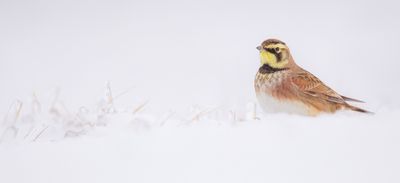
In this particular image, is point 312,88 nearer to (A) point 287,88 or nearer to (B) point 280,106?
(A) point 287,88

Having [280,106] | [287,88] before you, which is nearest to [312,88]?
[287,88]

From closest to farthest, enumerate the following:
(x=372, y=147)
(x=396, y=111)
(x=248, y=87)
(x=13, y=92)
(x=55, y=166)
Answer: (x=55, y=166) → (x=372, y=147) → (x=396, y=111) → (x=248, y=87) → (x=13, y=92)

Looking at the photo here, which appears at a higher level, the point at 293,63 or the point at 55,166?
the point at 293,63

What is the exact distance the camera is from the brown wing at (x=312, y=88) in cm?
417

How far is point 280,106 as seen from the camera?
412cm

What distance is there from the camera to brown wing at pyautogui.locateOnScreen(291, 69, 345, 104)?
417 cm

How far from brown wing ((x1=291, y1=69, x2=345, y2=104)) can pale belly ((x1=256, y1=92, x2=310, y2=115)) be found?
0.38 feet

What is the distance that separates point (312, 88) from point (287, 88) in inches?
6.2

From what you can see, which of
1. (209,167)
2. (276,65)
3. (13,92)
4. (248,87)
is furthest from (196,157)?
(13,92)

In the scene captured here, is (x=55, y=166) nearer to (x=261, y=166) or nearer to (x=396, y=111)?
(x=261, y=166)

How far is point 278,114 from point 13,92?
2915 mm

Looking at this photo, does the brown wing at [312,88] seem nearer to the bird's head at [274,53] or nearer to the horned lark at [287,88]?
the horned lark at [287,88]

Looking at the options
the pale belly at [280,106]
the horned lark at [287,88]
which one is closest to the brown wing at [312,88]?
the horned lark at [287,88]

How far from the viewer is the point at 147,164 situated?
372 cm
